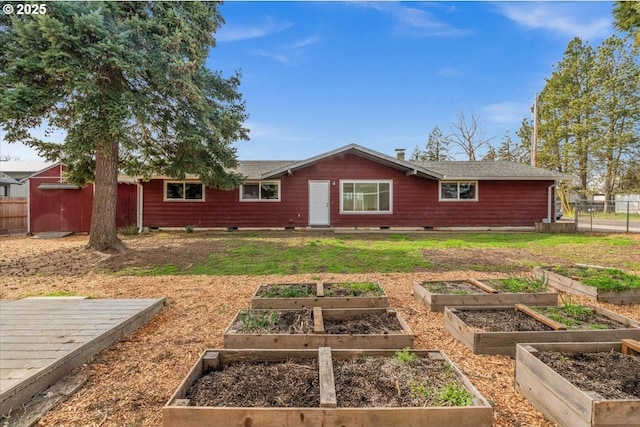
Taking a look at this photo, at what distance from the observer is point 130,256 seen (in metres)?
7.93

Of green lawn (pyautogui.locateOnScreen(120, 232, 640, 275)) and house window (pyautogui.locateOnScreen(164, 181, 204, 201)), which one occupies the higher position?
house window (pyautogui.locateOnScreen(164, 181, 204, 201))

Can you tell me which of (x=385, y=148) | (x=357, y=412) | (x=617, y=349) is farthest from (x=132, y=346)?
(x=385, y=148)

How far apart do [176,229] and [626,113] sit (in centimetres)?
3465

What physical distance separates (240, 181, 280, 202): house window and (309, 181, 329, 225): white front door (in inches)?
57.7

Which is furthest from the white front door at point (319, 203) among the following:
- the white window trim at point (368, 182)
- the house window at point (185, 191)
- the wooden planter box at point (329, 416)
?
the wooden planter box at point (329, 416)

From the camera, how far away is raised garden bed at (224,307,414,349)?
2.82m

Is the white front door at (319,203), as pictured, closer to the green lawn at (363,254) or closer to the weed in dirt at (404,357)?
the green lawn at (363,254)

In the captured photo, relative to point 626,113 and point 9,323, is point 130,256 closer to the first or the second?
point 9,323

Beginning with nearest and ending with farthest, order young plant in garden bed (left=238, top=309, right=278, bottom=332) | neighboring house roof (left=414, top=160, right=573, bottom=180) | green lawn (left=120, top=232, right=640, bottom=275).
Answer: young plant in garden bed (left=238, top=309, right=278, bottom=332) → green lawn (left=120, top=232, right=640, bottom=275) → neighboring house roof (left=414, top=160, right=573, bottom=180)

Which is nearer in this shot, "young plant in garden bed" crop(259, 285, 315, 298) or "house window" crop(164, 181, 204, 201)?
"young plant in garden bed" crop(259, 285, 315, 298)

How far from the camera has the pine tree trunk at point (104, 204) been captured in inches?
327

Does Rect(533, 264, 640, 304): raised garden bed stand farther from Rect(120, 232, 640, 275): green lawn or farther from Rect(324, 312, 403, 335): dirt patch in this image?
Rect(324, 312, 403, 335): dirt patch

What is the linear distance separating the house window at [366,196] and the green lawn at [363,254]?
2446 millimetres

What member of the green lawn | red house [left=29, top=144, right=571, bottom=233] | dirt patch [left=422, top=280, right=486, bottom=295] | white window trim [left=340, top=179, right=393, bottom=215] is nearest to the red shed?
red house [left=29, top=144, right=571, bottom=233]
